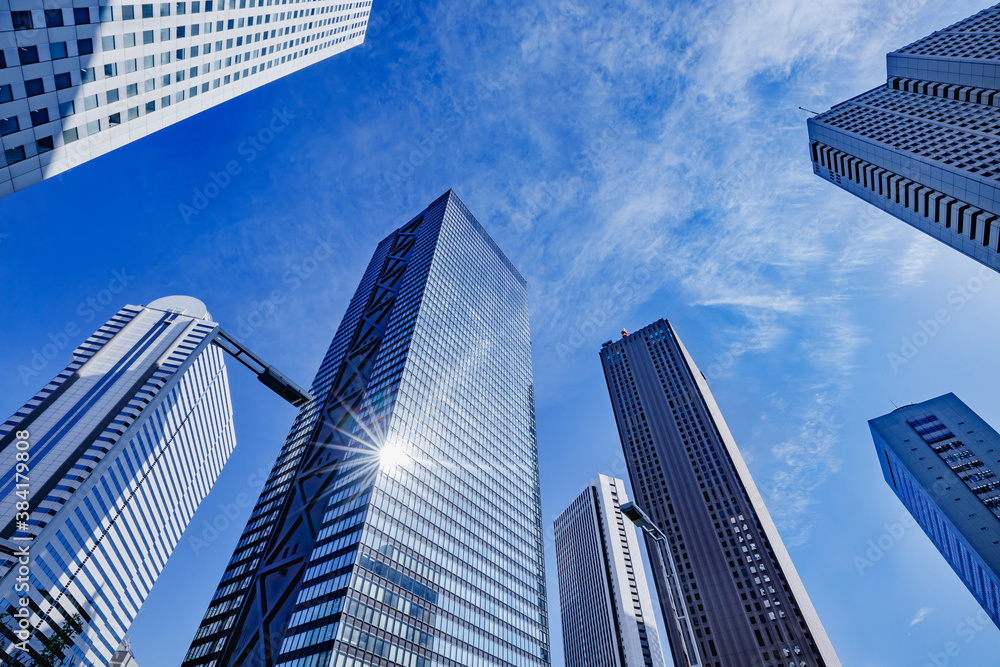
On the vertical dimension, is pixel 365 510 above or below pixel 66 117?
below

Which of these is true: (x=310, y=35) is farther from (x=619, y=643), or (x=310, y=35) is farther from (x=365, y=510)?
(x=619, y=643)

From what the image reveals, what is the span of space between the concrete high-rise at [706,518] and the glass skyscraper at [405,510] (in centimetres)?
2777

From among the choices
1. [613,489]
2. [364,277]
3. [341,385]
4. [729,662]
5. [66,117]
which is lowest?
[729,662]

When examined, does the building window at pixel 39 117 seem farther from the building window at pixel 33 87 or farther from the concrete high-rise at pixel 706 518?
the concrete high-rise at pixel 706 518

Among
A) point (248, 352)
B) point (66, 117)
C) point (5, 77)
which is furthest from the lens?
point (66, 117)

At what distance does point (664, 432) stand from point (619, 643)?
59264 millimetres

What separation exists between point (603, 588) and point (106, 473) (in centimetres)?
14598

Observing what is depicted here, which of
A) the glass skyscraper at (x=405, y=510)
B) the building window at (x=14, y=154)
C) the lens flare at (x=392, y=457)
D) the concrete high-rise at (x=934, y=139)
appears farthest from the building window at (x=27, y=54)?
the concrete high-rise at (x=934, y=139)

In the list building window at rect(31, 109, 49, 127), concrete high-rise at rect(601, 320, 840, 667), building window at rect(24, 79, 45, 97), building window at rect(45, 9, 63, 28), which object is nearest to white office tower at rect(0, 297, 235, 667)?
building window at rect(31, 109, 49, 127)

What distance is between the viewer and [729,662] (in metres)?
97.0

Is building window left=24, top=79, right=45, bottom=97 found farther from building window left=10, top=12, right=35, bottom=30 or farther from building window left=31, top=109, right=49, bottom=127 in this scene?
building window left=10, top=12, right=35, bottom=30

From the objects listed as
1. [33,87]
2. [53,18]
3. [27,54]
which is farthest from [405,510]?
[53,18]

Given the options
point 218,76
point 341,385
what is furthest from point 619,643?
point 218,76

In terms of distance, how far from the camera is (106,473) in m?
130
